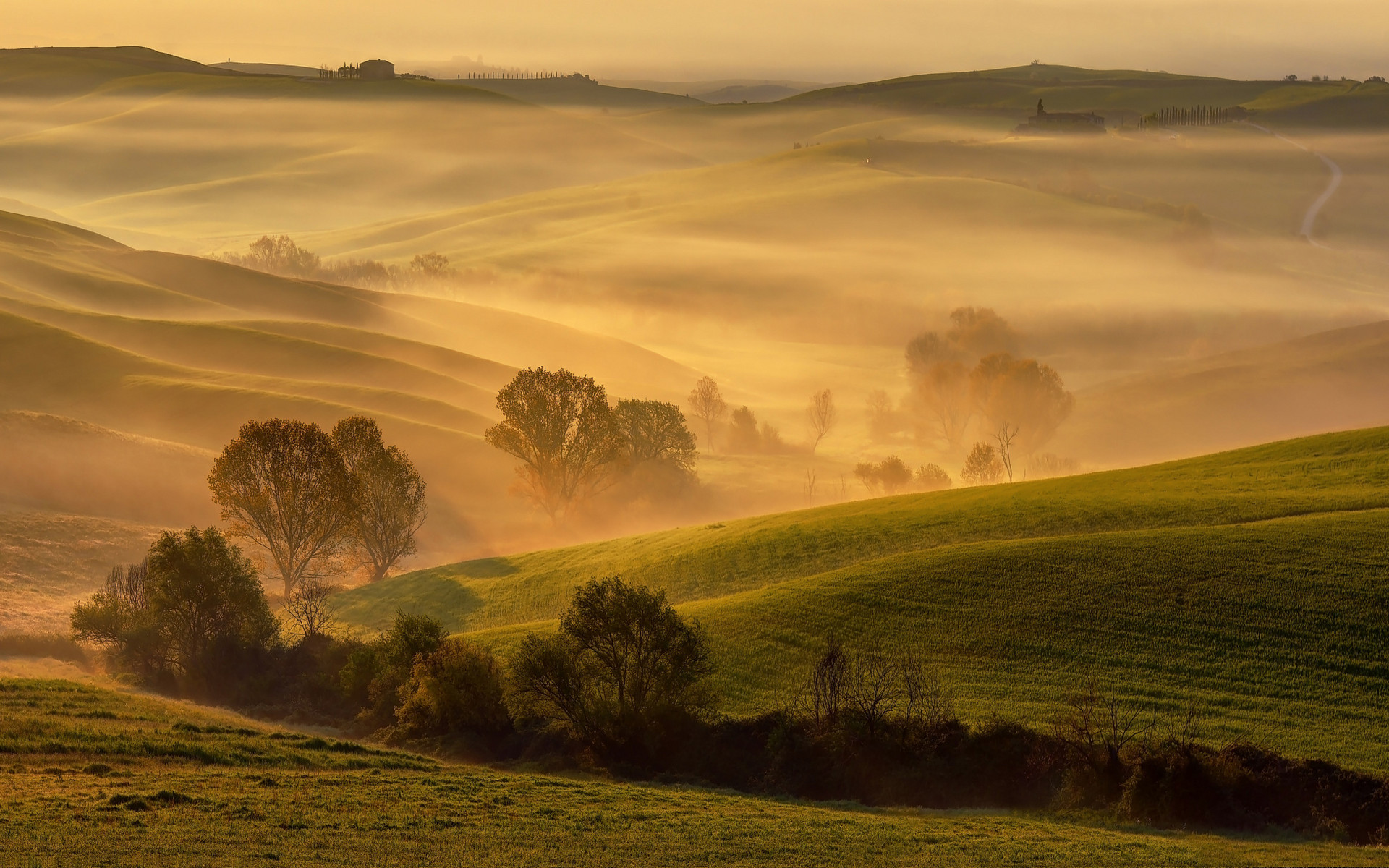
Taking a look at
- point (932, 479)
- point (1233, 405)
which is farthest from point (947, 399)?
point (1233, 405)

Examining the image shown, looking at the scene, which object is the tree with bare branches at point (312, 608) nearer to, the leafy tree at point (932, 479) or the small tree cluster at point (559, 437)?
the small tree cluster at point (559, 437)

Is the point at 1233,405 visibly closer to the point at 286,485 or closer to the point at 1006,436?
the point at 1006,436

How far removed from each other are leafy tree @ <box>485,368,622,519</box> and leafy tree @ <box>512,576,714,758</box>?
6211 centimetres

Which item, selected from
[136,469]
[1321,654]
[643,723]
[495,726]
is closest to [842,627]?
[643,723]

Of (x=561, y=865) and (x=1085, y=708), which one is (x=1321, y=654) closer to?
(x=1085, y=708)

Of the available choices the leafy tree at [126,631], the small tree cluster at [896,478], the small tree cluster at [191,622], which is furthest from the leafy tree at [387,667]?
the small tree cluster at [896,478]

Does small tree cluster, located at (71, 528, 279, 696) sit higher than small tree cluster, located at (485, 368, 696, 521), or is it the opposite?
small tree cluster, located at (485, 368, 696, 521)

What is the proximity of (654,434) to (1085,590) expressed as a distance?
76.2 metres

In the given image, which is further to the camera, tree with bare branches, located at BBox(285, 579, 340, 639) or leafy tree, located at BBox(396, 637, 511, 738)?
tree with bare branches, located at BBox(285, 579, 340, 639)

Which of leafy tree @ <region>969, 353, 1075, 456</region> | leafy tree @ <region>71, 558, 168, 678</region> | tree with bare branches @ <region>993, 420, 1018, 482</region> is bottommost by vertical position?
leafy tree @ <region>71, 558, 168, 678</region>

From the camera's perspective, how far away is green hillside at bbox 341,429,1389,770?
4966cm

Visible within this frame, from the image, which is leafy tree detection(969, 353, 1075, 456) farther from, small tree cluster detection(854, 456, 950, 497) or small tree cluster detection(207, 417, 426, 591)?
→ small tree cluster detection(207, 417, 426, 591)

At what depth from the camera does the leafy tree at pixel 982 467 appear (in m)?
144

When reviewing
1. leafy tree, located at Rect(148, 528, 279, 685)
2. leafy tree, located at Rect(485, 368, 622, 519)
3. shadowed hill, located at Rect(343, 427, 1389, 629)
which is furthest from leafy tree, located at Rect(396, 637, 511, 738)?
leafy tree, located at Rect(485, 368, 622, 519)
